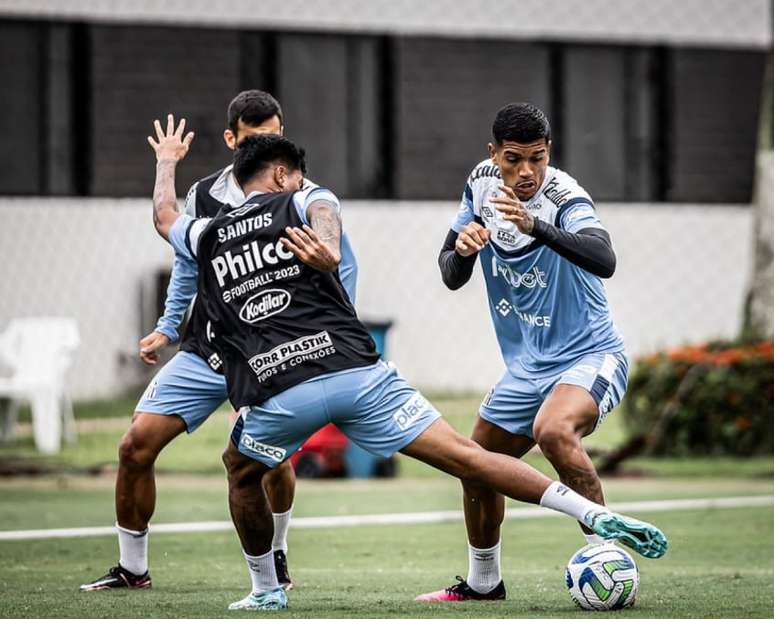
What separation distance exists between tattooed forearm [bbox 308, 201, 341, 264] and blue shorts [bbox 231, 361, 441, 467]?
516 mm

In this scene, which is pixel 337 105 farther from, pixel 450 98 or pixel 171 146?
pixel 171 146

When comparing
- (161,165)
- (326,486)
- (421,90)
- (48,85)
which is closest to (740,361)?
(326,486)

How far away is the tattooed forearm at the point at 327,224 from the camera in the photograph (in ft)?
21.4

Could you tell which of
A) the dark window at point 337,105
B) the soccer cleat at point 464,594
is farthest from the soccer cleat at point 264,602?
the dark window at point 337,105

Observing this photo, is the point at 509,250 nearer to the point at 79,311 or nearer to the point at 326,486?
the point at 326,486

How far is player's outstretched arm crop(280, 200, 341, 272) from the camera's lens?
6453mm

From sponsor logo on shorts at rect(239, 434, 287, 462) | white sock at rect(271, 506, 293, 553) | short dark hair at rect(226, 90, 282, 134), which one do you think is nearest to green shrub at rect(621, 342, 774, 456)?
white sock at rect(271, 506, 293, 553)

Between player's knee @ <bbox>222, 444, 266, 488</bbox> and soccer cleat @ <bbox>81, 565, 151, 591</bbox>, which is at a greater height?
player's knee @ <bbox>222, 444, 266, 488</bbox>

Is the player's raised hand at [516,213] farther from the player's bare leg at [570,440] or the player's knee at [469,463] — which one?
the player's knee at [469,463]

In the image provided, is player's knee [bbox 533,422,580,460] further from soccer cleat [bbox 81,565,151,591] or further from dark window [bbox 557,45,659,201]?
dark window [bbox 557,45,659,201]

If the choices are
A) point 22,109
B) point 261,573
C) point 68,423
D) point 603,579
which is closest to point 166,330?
point 261,573

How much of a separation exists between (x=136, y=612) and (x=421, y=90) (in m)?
13.5

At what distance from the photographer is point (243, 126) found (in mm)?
8539

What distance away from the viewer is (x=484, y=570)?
7.62 metres
